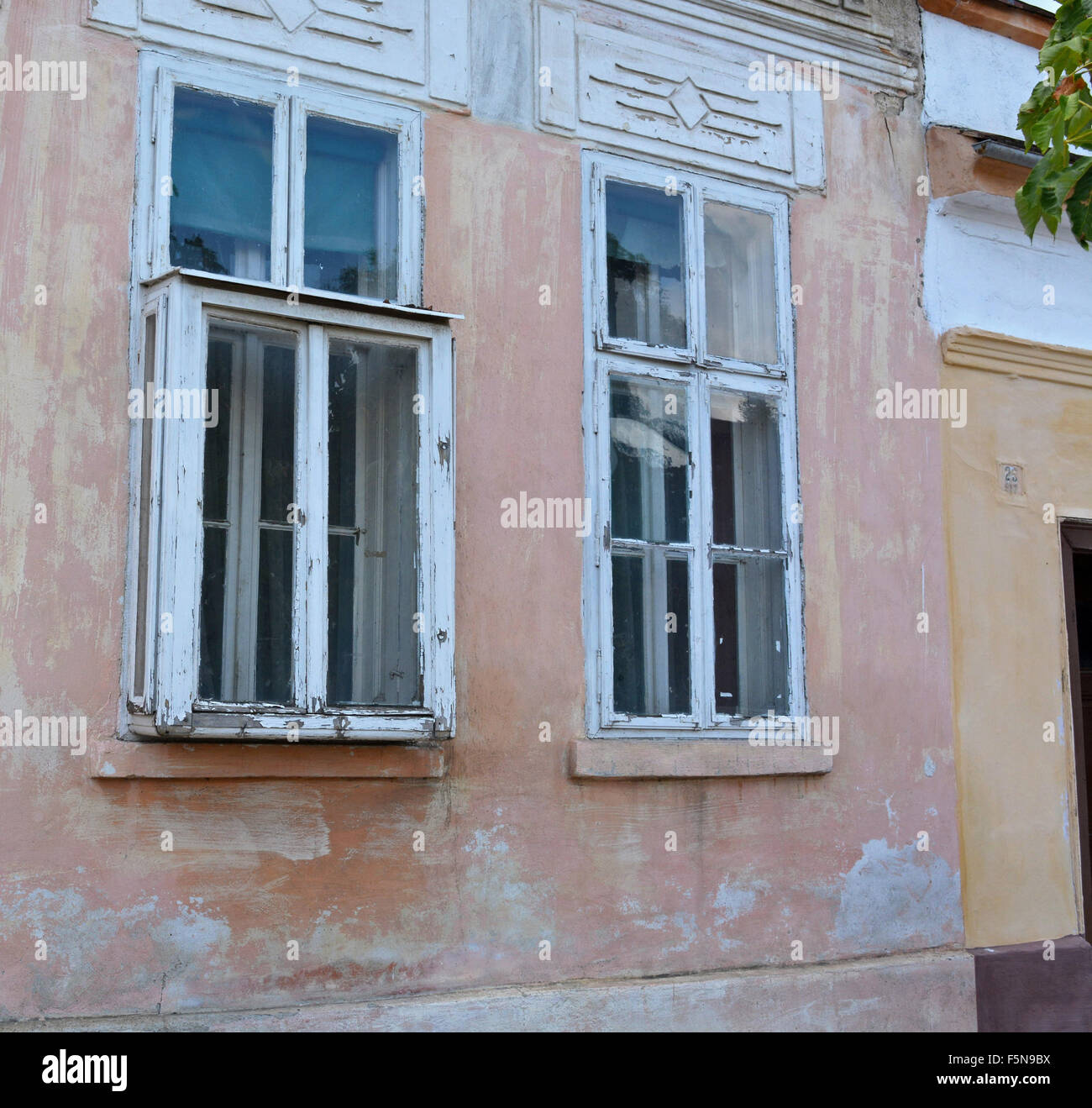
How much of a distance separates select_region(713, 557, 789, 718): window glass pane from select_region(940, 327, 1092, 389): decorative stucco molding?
1372 mm

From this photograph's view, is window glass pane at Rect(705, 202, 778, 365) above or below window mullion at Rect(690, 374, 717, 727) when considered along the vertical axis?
above

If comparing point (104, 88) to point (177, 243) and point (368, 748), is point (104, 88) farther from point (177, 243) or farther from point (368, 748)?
point (368, 748)

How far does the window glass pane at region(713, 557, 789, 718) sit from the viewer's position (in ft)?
17.5

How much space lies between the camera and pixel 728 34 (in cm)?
571

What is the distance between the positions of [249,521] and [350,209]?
3.99ft

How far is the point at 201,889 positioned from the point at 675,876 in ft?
5.71

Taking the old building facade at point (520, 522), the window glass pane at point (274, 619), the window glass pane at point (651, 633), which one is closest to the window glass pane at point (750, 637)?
the old building facade at point (520, 522)

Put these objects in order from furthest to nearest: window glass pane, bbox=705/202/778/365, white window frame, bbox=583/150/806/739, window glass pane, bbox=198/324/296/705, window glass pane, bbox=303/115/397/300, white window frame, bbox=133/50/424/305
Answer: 1. window glass pane, bbox=705/202/778/365
2. white window frame, bbox=583/150/806/739
3. window glass pane, bbox=303/115/397/300
4. white window frame, bbox=133/50/424/305
5. window glass pane, bbox=198/324/296/705

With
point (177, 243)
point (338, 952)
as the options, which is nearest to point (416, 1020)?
point (338, 952)

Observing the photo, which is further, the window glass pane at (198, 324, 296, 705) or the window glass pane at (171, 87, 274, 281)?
the window glass pane at (171, 87, 274, 281)

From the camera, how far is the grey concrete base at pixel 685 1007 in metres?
4.29

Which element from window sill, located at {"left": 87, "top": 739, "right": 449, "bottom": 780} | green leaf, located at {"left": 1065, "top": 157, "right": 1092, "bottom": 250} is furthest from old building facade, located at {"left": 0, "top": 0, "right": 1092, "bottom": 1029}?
green leaf, located at {"left": 1065, "top": 157, "right": 1092, "bottom": 250}

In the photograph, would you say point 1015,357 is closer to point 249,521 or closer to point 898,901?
point 898,901

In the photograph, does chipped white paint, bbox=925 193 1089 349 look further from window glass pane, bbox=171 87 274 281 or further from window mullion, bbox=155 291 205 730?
window mullion, bbox=155 291 205 730
